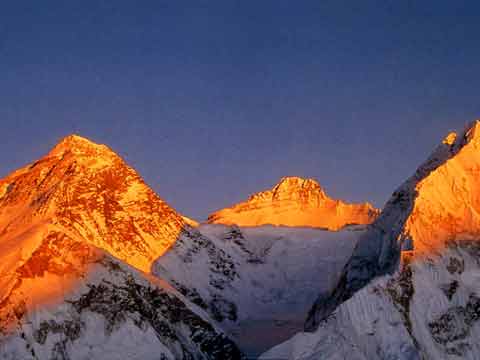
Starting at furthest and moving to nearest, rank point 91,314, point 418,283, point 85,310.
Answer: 1. point 85,310
2. point 91,314
3. point 418,283

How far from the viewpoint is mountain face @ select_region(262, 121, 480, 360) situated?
14312 cm

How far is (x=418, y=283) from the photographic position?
15175cm

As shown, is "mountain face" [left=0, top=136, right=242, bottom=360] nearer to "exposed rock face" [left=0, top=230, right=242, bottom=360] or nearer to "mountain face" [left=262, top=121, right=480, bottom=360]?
"exposed rock face" [left=0, top=230, right=242, bottom=360]

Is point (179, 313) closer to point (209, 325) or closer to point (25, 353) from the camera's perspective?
point (209, 325)

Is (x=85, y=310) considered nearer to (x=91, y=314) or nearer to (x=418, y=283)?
(x=91, y=314)

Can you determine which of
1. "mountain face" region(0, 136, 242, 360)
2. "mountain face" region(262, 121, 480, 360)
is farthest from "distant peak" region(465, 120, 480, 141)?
"mountain face" region(0, 136, 242, 360)

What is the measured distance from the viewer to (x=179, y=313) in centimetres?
17775

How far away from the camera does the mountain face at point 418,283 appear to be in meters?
143

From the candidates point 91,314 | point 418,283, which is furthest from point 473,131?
point 91,314

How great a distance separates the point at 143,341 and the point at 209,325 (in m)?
23.8

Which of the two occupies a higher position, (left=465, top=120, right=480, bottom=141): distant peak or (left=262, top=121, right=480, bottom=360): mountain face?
(left=465, top=120, right=480, bottom=141): distant peak

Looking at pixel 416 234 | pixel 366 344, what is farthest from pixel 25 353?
pixel 416 234

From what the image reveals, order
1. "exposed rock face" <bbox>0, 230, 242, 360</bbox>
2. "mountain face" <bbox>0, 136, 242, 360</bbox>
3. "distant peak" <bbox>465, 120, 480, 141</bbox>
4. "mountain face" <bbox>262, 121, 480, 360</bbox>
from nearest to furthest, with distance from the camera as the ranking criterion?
1. "mountain face" <bbox>262, 121, 480, 360</bbox>
2. "exposed rock face" <bbox>0, 230, 242, 360</bbox>
3. "mountain face" <bbox>0, 136, 242, 360</bbox>
4. "distant peak" <bbox>465, 120, 480, 141</bbox>

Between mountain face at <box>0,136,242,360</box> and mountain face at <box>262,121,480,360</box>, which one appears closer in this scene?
mountain face at <box>262,121,480,360</box>
